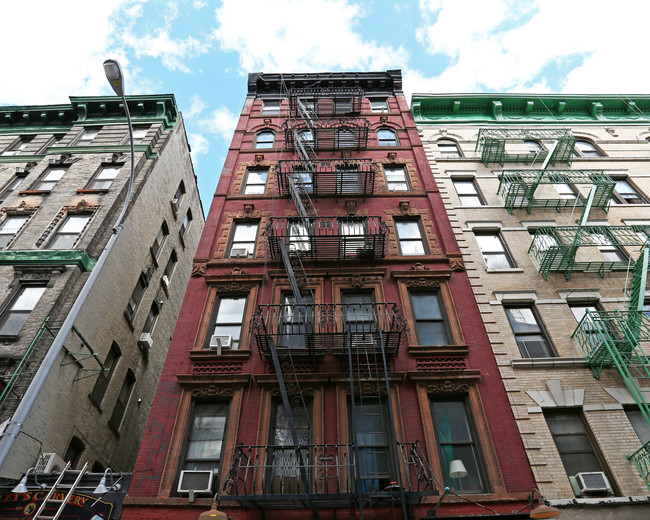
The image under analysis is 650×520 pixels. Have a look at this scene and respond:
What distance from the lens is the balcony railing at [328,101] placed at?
2327cm

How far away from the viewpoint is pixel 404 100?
24609mm

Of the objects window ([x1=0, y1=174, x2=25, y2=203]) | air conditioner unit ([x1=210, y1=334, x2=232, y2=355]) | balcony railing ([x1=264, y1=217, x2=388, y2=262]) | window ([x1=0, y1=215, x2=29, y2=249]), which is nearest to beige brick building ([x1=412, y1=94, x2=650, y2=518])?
balcony railing ([x1=264, y1=217, x2=388, y2=262])

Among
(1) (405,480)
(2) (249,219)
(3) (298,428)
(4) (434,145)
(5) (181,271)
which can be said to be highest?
(4) (434,145)

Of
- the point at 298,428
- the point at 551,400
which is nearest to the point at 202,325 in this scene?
the point at 298,428

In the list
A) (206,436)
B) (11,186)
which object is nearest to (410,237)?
(206,436)

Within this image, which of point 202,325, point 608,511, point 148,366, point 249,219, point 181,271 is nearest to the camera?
point 608,511

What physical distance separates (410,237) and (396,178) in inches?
154

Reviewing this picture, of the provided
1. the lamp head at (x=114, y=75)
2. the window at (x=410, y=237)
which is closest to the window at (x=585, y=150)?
the window at (x=410, y=237)

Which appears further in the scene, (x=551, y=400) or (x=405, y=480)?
(x=551, y=400)

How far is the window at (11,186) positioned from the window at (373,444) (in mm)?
17381

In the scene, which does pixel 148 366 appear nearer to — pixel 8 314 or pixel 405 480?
pixel 8 314

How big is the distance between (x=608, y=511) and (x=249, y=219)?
13259 millimetres

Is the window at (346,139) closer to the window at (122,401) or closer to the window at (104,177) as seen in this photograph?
the window at (104,177)

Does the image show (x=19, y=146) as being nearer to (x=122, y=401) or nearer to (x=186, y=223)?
(x=186, y=223)
